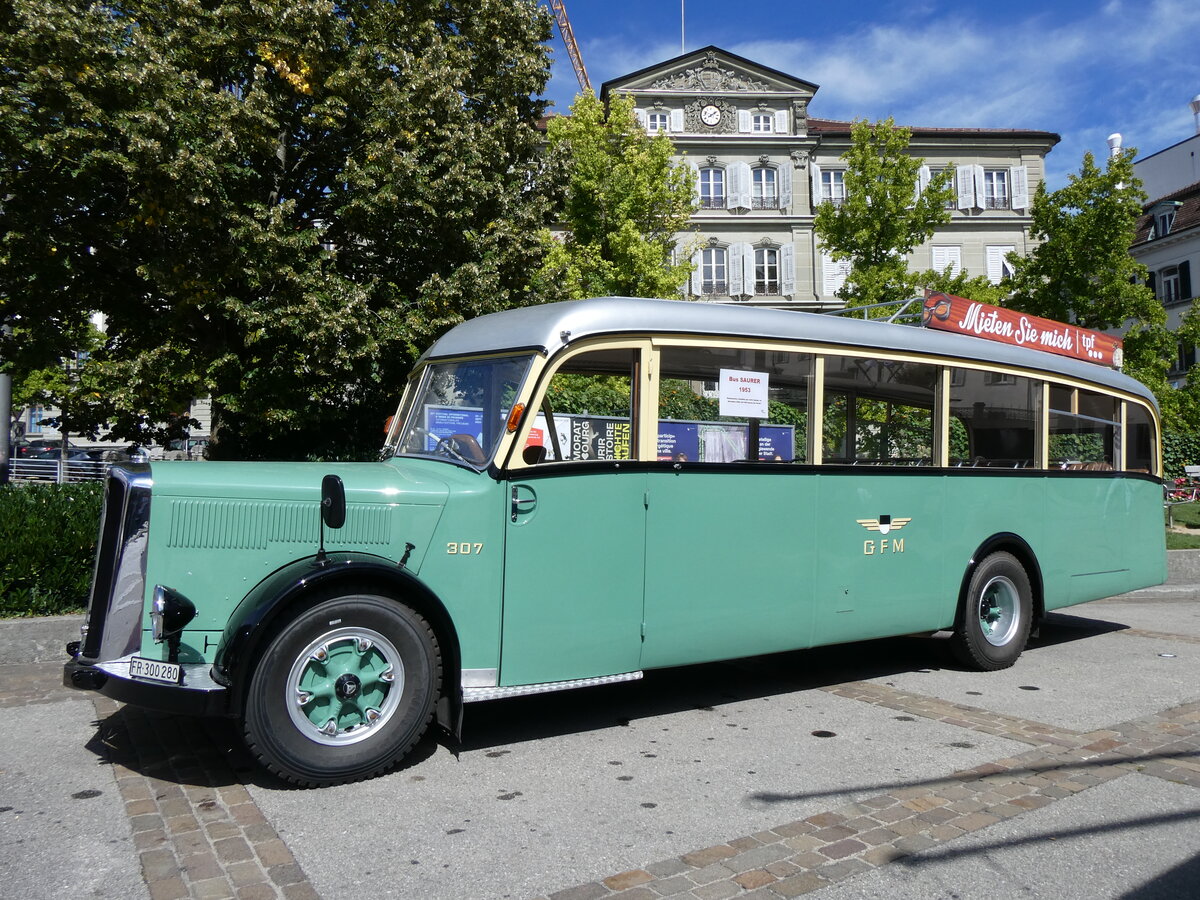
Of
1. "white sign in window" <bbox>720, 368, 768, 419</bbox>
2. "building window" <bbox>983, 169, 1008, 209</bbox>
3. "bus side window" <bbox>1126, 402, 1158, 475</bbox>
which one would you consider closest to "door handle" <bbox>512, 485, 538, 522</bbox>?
"white sign in window" <bbox>720, 368, 768, 419</bbox>

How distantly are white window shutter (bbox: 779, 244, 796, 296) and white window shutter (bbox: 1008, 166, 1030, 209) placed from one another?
11.2m

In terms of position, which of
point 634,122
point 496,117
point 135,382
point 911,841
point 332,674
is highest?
point 634,122

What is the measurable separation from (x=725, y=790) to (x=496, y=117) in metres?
11.8

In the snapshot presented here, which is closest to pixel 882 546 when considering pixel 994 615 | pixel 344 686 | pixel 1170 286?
pixel 994 615

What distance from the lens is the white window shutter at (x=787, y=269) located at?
137ft

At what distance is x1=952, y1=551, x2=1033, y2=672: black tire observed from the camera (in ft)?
24.7

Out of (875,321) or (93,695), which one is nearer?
(93,695)

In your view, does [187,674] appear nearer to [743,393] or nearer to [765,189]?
[743,393]

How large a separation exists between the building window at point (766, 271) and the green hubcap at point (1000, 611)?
35380mm

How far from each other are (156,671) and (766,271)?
39.9 meters

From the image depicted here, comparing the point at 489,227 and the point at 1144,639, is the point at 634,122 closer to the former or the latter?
the point at 489,227

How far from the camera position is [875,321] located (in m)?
7.11

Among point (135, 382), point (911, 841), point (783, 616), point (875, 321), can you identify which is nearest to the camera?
point (911, 841)

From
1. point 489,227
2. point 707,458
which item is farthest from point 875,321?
point 489,227
